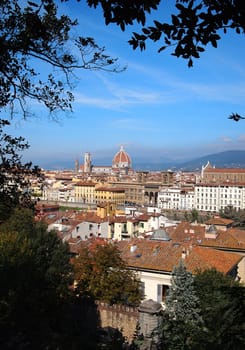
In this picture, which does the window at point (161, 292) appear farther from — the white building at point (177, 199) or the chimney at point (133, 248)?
A: the white building at point (177, 199)

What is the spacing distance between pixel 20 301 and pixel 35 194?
6.82m

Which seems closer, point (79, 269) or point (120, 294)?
point (120, 294)

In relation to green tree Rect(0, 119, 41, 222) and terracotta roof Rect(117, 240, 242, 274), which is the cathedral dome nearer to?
terracotta roof Rect(117, 240, 242, 274)

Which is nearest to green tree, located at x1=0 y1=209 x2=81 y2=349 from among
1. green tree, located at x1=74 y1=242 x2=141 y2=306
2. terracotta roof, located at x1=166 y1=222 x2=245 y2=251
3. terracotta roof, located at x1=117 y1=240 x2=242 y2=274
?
green tree, located at x1=74 y1=242 x2=141 y2=306

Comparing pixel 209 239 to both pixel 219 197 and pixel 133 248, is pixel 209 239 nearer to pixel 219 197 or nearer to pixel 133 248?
pixel 133 248

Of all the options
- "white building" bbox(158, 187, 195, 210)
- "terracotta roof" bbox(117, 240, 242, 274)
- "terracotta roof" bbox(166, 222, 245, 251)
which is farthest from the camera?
"white building" bbox(158, 187, 195, 210)

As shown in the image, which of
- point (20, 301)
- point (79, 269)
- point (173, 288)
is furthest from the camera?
point (79, 269)

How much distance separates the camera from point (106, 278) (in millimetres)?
14352

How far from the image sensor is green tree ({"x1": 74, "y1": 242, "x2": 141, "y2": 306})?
557 inches

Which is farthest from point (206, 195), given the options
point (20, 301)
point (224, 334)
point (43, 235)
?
point (224, 334)

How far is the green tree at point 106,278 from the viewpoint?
1416 cm

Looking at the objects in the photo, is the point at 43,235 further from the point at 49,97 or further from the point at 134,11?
the point at 134,11

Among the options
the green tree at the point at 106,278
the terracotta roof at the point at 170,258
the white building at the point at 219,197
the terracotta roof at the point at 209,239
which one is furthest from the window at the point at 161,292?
the white building at the point at 219,197

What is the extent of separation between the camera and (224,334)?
14.3 ft
